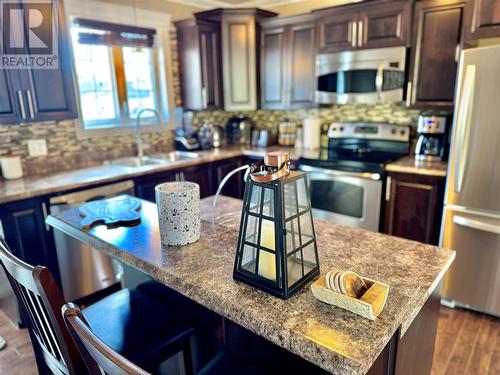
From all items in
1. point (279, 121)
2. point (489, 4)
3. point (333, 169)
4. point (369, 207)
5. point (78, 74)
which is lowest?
point (369, 207)

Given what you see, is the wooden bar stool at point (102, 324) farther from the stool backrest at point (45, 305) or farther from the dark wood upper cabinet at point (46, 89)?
the dark wood upper cabinet at point (46, 89)

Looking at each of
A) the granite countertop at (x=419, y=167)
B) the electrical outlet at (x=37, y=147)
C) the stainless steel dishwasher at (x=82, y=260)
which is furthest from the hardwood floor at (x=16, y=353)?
the granite countertop at (x=419, y=167)

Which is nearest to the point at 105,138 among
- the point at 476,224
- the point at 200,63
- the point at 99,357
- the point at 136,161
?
the point at 136,161

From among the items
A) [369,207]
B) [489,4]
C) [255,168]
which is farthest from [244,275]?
[489,4]

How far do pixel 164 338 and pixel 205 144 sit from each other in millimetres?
2718

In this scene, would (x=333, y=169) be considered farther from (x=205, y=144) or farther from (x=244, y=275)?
(x=244, y=275)

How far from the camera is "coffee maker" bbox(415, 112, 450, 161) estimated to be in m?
2.83

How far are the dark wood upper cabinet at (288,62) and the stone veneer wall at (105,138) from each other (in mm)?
325

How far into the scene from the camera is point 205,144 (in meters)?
3.80

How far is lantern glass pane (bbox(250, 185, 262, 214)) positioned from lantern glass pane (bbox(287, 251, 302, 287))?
0.52ft

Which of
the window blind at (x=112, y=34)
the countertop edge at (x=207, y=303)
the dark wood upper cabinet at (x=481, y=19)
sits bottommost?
the countertop edge at (x=207, y=303)

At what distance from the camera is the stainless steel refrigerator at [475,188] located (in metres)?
2.14

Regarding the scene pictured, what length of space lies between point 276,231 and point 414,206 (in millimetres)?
2104

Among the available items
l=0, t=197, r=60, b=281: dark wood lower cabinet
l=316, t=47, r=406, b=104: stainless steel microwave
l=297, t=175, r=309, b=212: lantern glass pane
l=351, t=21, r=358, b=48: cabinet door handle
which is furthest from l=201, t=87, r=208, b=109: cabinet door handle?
l=297, t=175, r=309, b=212: lantern glass pane
